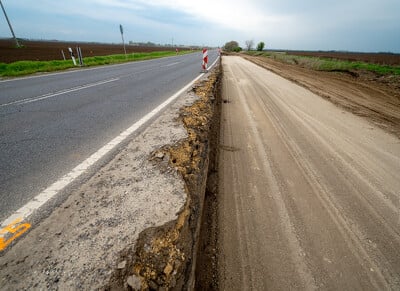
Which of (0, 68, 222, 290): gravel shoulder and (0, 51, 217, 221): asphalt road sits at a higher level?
(0, 68, 222, 290): gravel shoulder

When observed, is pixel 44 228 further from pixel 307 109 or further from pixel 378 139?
pixel 307 109

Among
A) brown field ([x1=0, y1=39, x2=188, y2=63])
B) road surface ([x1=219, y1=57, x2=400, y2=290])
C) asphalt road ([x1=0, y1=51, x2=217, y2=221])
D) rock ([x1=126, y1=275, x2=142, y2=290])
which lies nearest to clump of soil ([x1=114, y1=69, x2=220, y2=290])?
rock ([x1=126, y1=275, x2=142, y2=290])

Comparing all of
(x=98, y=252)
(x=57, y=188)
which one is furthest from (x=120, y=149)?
(x=98, y=252)

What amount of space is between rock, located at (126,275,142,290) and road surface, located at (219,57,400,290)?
2.05 feet

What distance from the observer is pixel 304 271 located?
57.1 inches

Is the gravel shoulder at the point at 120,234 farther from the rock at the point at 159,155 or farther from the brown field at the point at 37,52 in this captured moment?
the brown field at the point at 37,52

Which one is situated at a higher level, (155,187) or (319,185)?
(155,187)

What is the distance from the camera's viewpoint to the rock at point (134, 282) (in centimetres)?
104

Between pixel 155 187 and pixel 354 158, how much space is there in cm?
290

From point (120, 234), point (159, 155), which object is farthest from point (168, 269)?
point (159, 155)

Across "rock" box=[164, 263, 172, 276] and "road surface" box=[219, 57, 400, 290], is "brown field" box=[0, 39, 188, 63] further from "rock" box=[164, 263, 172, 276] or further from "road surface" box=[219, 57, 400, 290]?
"rock" box=[164, 263, 172, 276]

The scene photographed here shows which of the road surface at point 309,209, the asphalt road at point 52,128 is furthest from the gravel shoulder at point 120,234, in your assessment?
the asphalt road at point 52,128

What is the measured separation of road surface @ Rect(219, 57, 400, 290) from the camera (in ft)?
4.74

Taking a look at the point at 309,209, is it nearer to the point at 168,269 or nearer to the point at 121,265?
the point at 168,269
